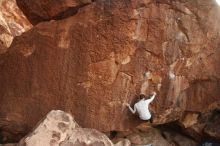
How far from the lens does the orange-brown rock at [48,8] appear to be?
5105 mm

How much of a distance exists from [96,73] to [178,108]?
155 centimetres

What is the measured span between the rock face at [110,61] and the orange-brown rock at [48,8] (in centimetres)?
18

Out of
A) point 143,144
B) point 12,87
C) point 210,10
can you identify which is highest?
point 210,10

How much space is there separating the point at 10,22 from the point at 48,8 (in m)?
0.70

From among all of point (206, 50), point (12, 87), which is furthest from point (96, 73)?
point (206, 50)

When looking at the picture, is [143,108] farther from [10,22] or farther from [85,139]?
[10,22]

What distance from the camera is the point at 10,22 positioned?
5.25 metres

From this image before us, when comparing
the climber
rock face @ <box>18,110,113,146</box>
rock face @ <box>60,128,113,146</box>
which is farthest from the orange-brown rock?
rock face @ <box>60,128,113,146</box>

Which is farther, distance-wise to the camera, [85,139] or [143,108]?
[143,108]

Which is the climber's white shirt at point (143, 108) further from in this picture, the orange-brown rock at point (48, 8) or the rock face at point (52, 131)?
the orange-brown rock at point (48, 8)

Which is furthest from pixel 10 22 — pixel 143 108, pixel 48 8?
pixel 143 108

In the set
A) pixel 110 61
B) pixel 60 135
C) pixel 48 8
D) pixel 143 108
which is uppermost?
pixel 48 8

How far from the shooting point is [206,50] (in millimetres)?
5219

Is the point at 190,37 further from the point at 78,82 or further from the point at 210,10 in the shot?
the point at 78,82
